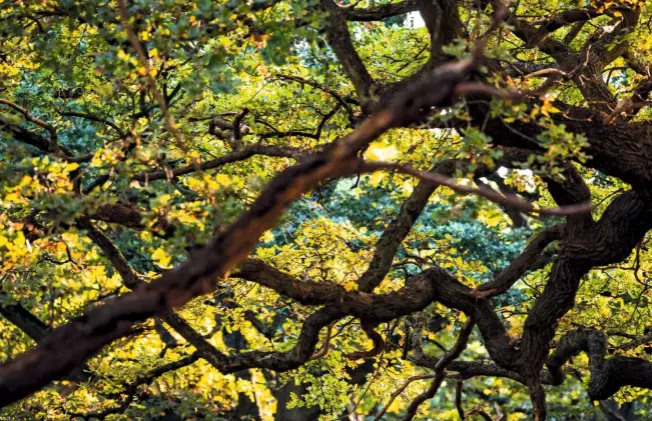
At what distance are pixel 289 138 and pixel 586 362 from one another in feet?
22.2

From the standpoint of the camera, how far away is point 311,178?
444cm

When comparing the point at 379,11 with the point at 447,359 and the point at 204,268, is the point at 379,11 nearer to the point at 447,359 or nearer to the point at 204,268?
the point at 447,359

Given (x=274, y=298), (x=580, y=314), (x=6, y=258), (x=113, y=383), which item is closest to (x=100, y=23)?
(x=6, y=258)

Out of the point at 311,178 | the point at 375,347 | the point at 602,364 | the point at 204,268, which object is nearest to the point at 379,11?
the point at 375,347

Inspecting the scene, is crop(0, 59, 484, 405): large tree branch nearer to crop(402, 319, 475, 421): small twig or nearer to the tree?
the tree

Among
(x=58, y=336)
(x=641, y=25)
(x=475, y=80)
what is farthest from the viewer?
(x=641, y=25)

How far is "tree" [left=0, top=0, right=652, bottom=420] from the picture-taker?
254 inches

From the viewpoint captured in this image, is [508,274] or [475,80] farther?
[508,274]

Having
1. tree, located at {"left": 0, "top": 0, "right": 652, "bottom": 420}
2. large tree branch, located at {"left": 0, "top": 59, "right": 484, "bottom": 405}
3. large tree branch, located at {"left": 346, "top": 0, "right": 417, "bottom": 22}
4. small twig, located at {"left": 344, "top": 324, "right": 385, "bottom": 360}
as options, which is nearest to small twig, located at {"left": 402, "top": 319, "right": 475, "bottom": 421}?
tree, located at {"left": 0, "top": 0, "right": 652, "bottom": 420}

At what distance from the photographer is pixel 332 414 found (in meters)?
13.5

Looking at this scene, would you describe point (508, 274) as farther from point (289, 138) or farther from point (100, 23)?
point (100, 23)

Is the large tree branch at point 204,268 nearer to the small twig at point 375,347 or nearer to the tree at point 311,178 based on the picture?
the tree at point 311,178

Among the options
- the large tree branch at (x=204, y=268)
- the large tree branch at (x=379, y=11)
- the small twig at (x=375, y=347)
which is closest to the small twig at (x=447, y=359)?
→ the small twig at (x=375, y=347)

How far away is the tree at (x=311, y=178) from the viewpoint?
21.2 ft
